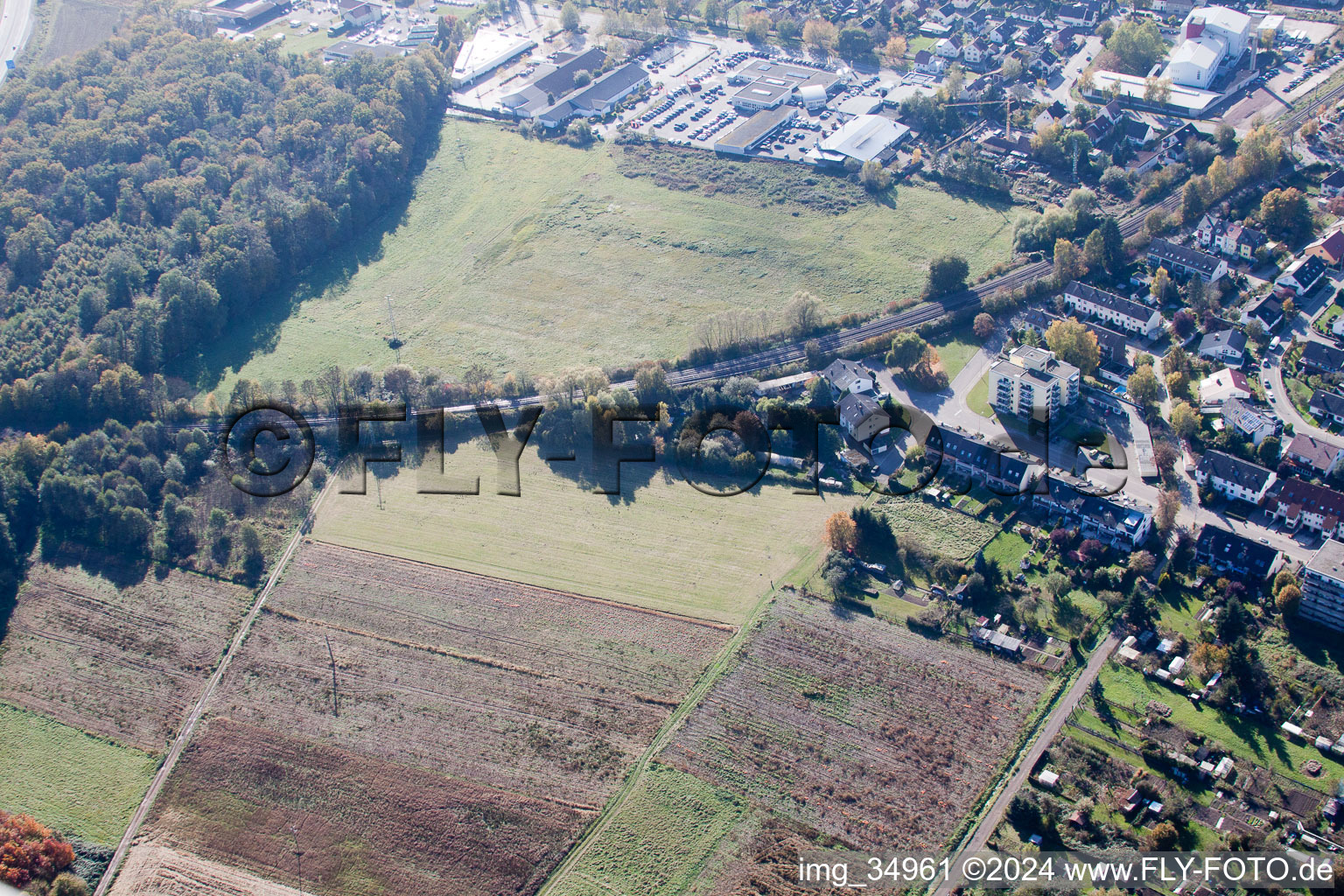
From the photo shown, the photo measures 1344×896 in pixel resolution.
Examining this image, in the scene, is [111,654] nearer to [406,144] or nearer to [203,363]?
[203,363]

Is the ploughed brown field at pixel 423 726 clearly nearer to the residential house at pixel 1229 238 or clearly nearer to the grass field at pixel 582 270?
the grass field at pixel 582 270

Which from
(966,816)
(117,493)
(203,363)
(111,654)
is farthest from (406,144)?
(966,816)

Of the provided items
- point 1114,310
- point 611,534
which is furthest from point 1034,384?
point 611,534

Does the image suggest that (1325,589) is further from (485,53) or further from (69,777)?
(485,53)

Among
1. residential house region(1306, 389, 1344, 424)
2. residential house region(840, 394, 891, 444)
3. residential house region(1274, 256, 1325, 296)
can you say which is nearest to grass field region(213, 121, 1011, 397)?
residential house region(840, 394, 891, 444)

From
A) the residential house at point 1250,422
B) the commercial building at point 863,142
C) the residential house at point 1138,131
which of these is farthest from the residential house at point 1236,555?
the commercial building at point 863,142
